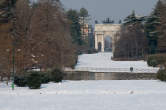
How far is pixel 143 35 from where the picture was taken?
235ft

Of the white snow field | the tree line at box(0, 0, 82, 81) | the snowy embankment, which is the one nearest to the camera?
the white snow field

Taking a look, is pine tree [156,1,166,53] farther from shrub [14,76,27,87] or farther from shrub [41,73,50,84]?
shrub [14,76,27,87]

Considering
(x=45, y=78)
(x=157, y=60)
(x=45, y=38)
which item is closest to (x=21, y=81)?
(x=45, y=78)

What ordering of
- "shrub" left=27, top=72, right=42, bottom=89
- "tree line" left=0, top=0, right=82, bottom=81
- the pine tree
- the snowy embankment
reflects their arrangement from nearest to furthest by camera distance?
"shrub" left=27, top=72, right=42, bottom=89 → "tree line" left=0, top=0, right=82, bottom=81 → the snowy embankment → the pine tree

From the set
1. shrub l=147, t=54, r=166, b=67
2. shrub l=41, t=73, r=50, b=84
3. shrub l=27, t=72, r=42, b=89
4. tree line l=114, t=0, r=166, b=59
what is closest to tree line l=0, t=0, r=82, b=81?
shrub l=41, t=73, r=50, b=84

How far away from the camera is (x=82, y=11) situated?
114812 mm

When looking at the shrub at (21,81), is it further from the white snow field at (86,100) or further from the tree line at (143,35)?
the tree line at (143,35)

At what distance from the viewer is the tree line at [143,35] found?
63.9m

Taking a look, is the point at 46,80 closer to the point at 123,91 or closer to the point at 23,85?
the point at 23,85

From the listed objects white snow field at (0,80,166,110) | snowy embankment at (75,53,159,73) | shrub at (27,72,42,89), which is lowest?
snowy embankment at (75,53,159,73)

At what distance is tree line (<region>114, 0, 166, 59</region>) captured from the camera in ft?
210

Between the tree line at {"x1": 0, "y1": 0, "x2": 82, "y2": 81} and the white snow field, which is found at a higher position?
the tree line at {"x1": 0, "y1": 0, "x2": 82, "y2": 81}

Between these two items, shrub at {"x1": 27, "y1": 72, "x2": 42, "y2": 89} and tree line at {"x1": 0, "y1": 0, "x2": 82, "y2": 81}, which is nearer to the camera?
shrub at {"x1": 27, "y1": 72, "x2": 42, "y2": 89}

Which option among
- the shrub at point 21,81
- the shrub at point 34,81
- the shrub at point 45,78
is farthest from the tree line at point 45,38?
the shrub at point 34,81
